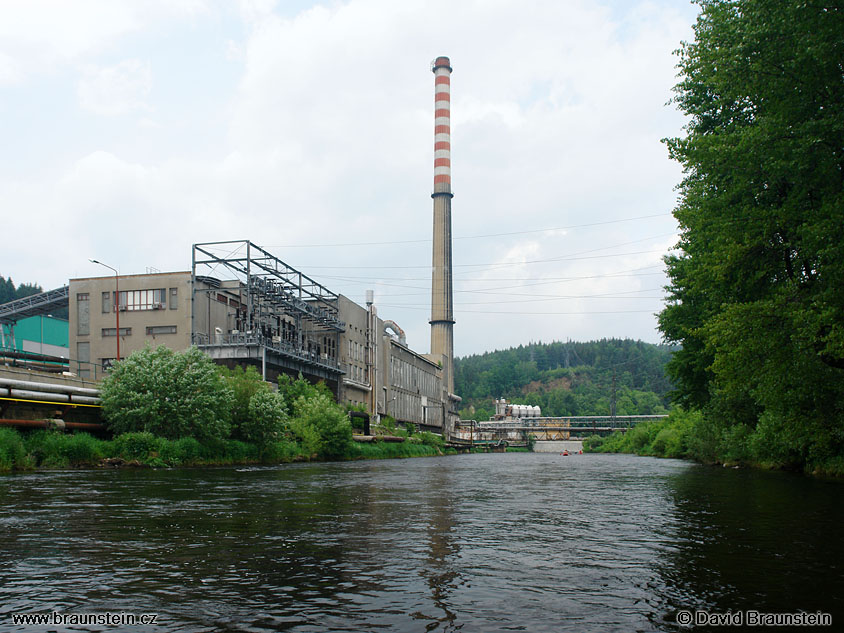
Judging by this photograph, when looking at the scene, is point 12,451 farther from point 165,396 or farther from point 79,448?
Result: point 165,396

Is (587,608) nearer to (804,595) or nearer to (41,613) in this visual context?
(804,595)

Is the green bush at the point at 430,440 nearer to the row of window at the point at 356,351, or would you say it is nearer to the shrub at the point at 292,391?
the row of window at the point at 356,351

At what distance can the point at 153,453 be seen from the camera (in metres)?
35.2

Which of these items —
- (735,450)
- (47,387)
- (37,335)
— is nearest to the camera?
(47,387)

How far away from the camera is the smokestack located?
114 metres

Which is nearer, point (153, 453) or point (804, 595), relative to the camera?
point (804, 595)

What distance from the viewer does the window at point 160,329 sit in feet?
208

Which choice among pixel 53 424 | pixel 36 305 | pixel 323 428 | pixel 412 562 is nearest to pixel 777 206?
pixel 412 562

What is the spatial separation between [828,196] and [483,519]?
12943 millimetres

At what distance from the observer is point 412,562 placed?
9.04m

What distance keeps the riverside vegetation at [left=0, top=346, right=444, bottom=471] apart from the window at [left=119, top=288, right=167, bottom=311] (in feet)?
61.9

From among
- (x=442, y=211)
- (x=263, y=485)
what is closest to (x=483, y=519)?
(x=263, y=485)

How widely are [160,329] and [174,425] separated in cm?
2870

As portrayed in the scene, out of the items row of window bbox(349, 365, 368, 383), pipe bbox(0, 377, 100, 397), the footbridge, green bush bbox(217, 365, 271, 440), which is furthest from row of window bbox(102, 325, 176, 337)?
the footbridge
